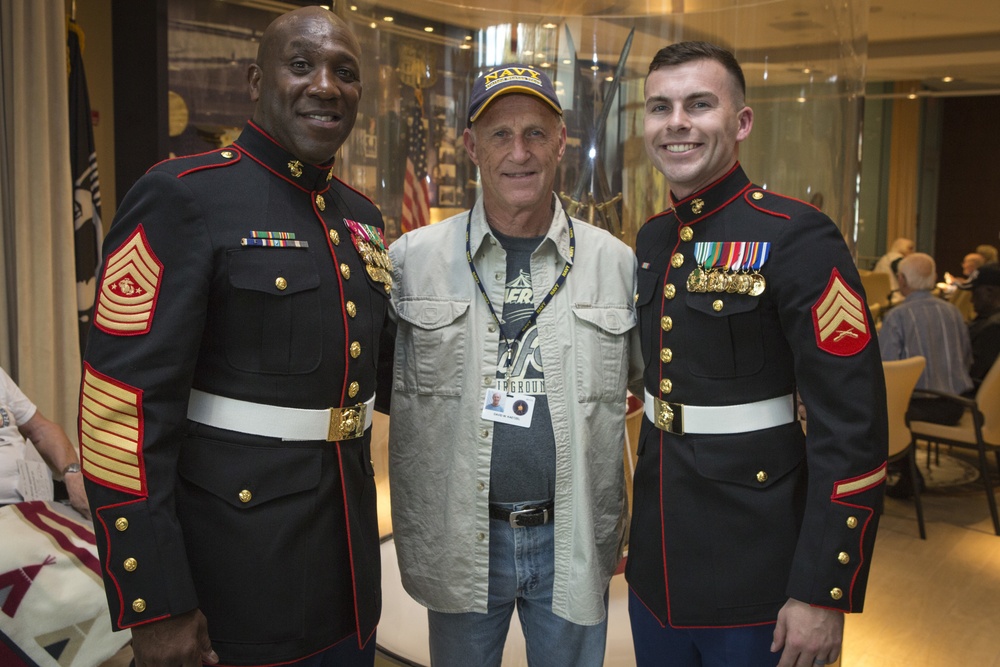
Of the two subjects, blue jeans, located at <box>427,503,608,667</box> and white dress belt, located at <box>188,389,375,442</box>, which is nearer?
white dress belt, located at <box>188,389,375,442</box>

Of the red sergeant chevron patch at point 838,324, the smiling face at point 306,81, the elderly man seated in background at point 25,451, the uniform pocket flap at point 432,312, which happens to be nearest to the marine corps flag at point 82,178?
the elderly man seated in background at point 25,451

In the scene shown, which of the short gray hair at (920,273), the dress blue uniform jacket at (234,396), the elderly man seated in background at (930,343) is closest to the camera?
the dress blue uniform jacket at (234,396)

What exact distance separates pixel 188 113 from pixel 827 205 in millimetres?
3249

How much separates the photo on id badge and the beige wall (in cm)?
352

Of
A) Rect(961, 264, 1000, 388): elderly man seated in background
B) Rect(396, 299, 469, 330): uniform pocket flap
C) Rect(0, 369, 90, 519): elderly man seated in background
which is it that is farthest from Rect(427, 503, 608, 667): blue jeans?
Rect(961, 264, 1000, 388): elderly man seated in background

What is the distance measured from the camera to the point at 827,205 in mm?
2906

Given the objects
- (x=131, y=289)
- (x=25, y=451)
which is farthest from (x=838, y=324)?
(x=25, y=451)

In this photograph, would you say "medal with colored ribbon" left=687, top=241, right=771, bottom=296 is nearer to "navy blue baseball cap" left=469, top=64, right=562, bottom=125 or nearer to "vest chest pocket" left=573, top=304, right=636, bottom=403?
"vest chest pocket" left=573, top=304, right=636, bottom=403

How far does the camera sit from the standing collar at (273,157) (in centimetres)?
141

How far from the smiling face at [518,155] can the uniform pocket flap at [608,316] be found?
20 centimetres

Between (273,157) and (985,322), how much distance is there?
5042 millimetres

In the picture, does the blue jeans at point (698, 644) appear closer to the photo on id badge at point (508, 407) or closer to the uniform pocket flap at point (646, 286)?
the photo on id badge at point (508, 407)

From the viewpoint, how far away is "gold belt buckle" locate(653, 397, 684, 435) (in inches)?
61.4

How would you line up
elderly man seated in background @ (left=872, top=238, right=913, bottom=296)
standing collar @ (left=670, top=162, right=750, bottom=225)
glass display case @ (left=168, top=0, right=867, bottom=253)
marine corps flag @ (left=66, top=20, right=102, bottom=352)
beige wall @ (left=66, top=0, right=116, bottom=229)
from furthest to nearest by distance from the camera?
1. elderly man seated in background @ (left=872, top=238, right=913, bottom=296)
2. beige wall @ (left=66, top=0, right=116, bottom=229)
3. marine corps flag @ (left=66, top=20, right=102, bottom=352)
4. glass display case @ (left=168, top=0, right=867, bottom=253)
5. standing collar @ (left=670, top=162, right=750, bottom=225)
